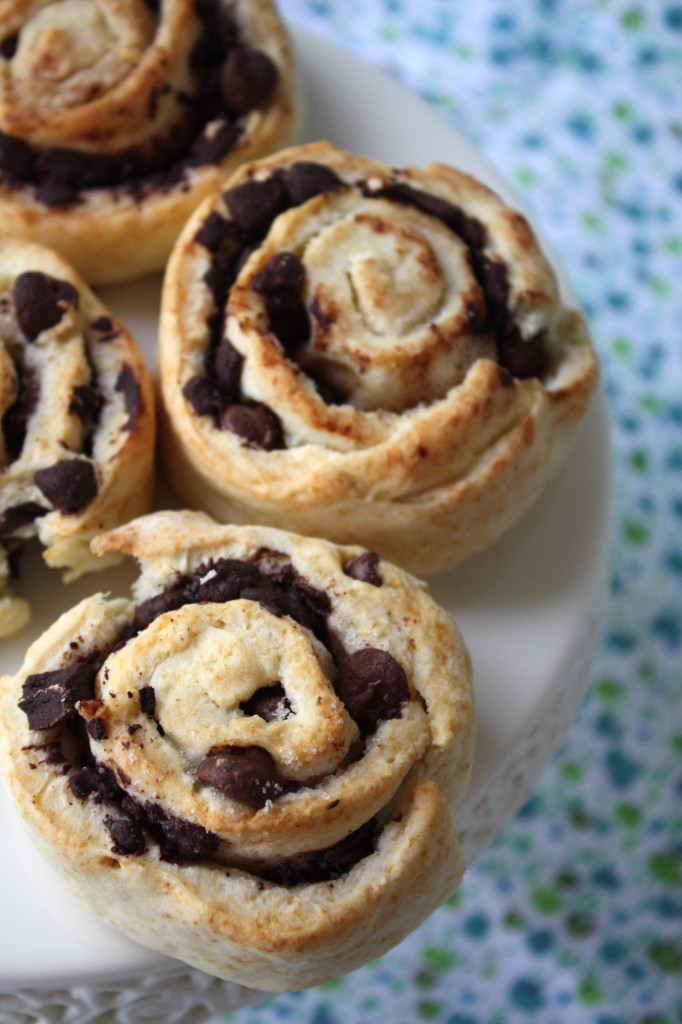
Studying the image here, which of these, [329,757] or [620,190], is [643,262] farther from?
[329,757]

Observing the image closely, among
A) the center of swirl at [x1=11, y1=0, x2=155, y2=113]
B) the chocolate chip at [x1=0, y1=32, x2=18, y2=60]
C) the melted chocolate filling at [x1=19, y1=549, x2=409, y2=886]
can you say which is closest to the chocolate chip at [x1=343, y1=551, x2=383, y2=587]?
the melted chocolate filling at [x1=19, y1=549, x2=409, y2=886]

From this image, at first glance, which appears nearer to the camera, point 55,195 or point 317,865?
point 317,865

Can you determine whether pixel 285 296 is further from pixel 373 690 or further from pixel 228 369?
pixel 373 690

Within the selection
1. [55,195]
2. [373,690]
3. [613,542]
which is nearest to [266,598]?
[373,690]

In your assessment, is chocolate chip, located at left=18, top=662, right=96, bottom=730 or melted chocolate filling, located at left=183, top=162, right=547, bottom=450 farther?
melted chocolate filling, located at left=183, top=162, right=547, bottom=450

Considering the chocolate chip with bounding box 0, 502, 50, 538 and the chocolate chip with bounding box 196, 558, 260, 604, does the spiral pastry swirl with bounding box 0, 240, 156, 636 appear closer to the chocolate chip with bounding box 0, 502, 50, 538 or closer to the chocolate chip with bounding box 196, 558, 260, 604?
the chocolate chip with bounding box 0, 502, 50, 538

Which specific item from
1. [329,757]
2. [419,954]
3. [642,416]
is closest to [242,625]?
[329,757]
